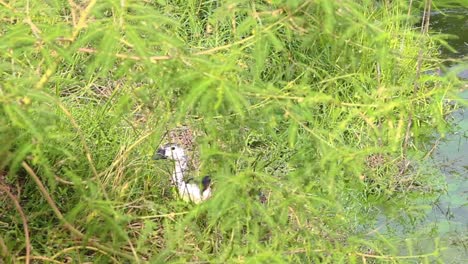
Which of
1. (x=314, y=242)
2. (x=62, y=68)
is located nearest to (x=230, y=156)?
(x=314, y=242)

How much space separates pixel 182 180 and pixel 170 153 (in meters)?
0.14

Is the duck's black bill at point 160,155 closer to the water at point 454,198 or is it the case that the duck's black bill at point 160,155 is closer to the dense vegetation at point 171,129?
the dense vegetation at point 171,129

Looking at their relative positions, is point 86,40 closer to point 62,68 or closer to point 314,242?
point 314,242

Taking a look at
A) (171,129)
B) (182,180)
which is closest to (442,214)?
(182,180)

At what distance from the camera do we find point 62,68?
383cm

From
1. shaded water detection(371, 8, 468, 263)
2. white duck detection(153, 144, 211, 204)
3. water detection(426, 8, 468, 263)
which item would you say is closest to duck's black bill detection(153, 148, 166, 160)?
white duck detection(153, 144, 211, 204)

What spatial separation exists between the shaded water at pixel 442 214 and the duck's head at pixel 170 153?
0.79 meters

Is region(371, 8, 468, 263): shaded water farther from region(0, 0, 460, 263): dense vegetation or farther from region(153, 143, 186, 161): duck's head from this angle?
region(153, 143, 186, 161): duck's head

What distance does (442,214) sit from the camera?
147 inches

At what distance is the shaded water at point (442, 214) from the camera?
339 cm

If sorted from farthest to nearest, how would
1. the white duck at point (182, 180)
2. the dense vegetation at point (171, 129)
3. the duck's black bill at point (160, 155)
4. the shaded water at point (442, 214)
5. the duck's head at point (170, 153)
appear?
the shaded water at point (442, 214) < the duck's black bill at point (160, 155) < the duck's head at point (170, 153) < the white duck at point (182, 180) < the dense vegetation at point (171, 129)

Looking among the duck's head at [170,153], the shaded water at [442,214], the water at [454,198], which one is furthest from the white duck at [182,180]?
the water at [454,198]

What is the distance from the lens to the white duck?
2918mm

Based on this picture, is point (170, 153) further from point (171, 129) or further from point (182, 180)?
point (171, 129)
